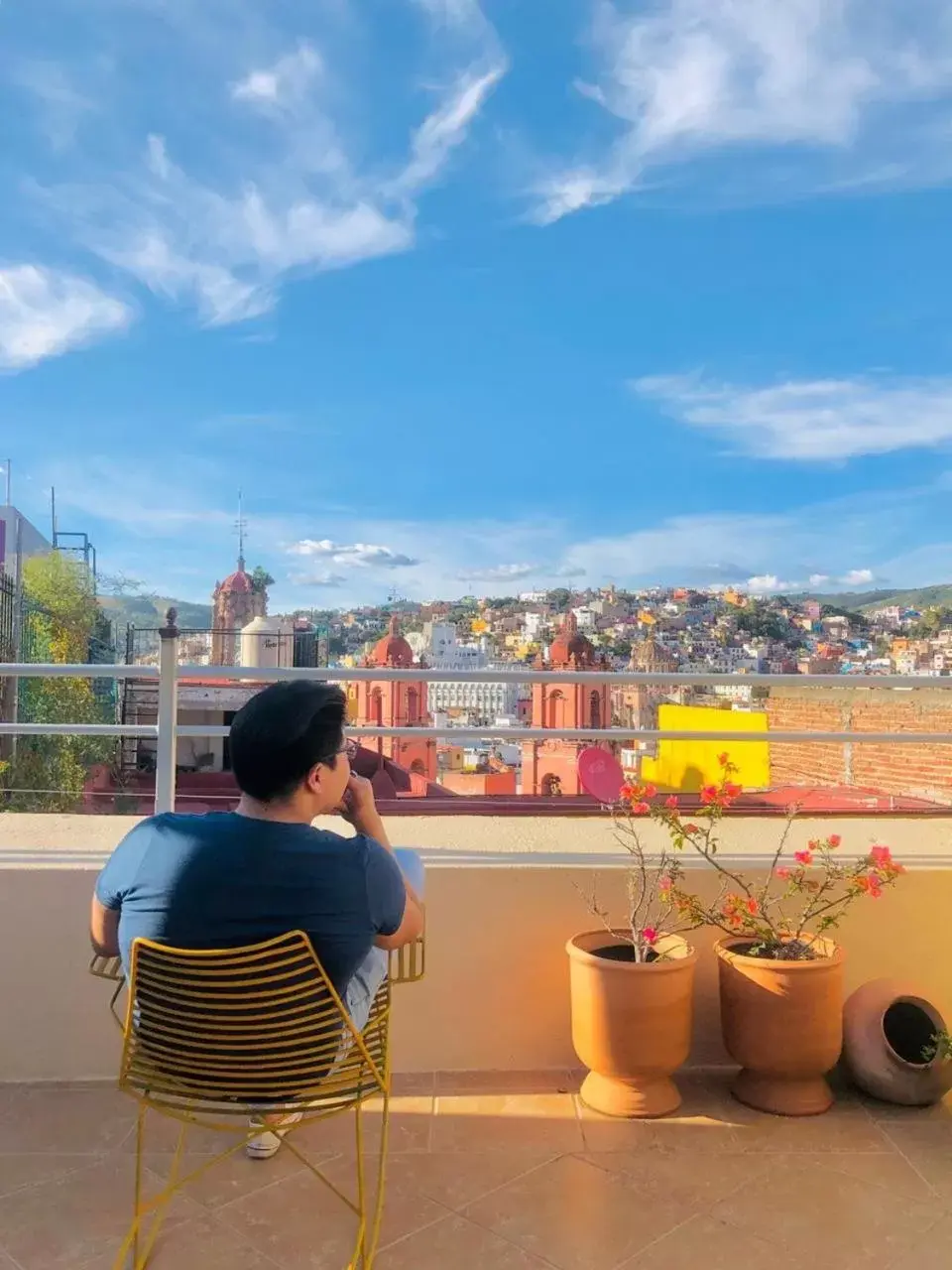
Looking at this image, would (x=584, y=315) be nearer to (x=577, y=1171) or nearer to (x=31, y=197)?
(x=31, y=197)

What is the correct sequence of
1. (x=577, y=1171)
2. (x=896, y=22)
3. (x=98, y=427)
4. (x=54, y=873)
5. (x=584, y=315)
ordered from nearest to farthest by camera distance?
(x=577, y=1171) → (x=54, y=873) → (x=896, y=22) → (x=584, y=315) → (x=98, y=427)

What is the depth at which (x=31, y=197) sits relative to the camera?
188 feet

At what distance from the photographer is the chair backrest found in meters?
1.53

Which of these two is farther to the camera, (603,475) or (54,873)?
(603,475)

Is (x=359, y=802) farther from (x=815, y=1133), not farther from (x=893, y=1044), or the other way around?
(x=893, y=1044)

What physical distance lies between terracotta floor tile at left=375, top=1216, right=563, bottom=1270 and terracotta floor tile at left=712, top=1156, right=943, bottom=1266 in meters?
0.46

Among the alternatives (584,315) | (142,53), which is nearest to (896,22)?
(142,53)

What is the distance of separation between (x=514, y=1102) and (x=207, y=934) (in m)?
1.44

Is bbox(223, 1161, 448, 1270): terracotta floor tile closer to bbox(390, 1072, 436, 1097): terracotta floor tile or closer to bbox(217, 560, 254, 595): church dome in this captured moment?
bbox(390, 1072, 436, 1097): terracotta floor tile

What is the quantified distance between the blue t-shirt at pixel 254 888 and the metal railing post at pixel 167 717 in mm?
1156

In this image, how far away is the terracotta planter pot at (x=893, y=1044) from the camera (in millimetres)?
2556

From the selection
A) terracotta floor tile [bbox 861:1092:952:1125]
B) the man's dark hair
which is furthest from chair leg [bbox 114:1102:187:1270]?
terracotta floor tile [bbox 861:1092:952:1125]

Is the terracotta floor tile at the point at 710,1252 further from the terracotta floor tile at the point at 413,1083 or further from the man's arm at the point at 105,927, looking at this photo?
the man's arm at the point at 105,927

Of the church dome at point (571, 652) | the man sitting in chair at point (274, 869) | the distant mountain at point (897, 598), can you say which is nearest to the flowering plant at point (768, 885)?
the man sitting in chair at point (274, 869)
